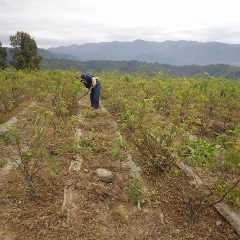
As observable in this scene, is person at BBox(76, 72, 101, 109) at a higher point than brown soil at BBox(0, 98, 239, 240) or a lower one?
higher

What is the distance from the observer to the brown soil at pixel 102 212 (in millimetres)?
5238

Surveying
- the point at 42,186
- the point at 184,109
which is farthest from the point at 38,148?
the point at 184,109

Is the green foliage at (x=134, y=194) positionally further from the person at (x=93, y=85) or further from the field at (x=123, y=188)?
the person at (x=93, y=85)

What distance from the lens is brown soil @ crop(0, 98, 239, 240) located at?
17.2 feet

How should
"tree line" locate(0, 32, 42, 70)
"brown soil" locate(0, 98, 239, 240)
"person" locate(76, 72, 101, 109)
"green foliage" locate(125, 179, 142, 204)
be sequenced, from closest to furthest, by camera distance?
"brown soil" locate(0, 98, 239, 240) < "green foliage" locate(125, 179, 142, 204) < "person" locate(76, 72, 101, 109) < "tree line" locate(0, 32, 42, 70)

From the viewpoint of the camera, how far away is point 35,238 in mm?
5043

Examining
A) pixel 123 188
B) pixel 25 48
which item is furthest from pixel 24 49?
pixel 123 188

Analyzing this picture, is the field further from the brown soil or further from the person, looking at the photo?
the person

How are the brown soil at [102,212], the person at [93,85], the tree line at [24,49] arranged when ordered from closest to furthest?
the brown soil at [102,212], the person at [93,85], the tree line at [24,49]

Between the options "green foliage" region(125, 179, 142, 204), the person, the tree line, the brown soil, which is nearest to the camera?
the brown soil

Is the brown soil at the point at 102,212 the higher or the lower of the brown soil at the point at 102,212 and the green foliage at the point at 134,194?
the lower

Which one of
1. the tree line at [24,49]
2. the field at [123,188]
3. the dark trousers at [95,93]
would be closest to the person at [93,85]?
the dark trousers at [95,93]

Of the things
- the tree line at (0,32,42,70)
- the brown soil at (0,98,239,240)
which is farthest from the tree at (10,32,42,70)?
the brown soil at (0,98,239,240)

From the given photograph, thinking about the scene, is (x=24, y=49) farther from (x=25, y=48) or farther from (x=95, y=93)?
(x=95, y=93)
